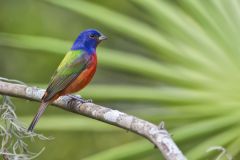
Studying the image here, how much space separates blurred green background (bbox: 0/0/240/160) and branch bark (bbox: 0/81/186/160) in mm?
772

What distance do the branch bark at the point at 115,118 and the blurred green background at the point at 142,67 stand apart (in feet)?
2.53

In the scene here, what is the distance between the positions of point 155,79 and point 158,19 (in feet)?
1.39

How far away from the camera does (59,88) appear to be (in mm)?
3814

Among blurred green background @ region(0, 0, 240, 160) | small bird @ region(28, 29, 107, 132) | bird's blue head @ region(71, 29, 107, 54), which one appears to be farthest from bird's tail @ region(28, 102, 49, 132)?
blurred green background @ region(0, 0, 240, 160)

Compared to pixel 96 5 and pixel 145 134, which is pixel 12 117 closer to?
pixel 145 134

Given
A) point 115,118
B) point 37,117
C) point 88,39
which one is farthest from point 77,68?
point 115,118

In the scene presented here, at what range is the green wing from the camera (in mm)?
3891

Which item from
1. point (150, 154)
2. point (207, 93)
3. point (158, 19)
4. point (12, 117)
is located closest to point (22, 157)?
point (12, 117)

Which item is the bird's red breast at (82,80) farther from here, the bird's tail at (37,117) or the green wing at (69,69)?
the bird's tail at (37,117)

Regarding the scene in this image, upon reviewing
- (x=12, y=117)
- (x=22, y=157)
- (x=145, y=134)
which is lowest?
(x=145, y=134)

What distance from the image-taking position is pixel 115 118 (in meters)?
3.33

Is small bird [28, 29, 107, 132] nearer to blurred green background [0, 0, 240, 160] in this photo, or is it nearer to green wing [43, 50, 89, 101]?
green wing [43, 50, 89, 101]

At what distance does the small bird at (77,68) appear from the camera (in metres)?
3.89

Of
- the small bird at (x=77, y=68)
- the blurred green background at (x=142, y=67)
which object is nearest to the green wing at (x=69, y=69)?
the small bird at (x=77, y=68)
